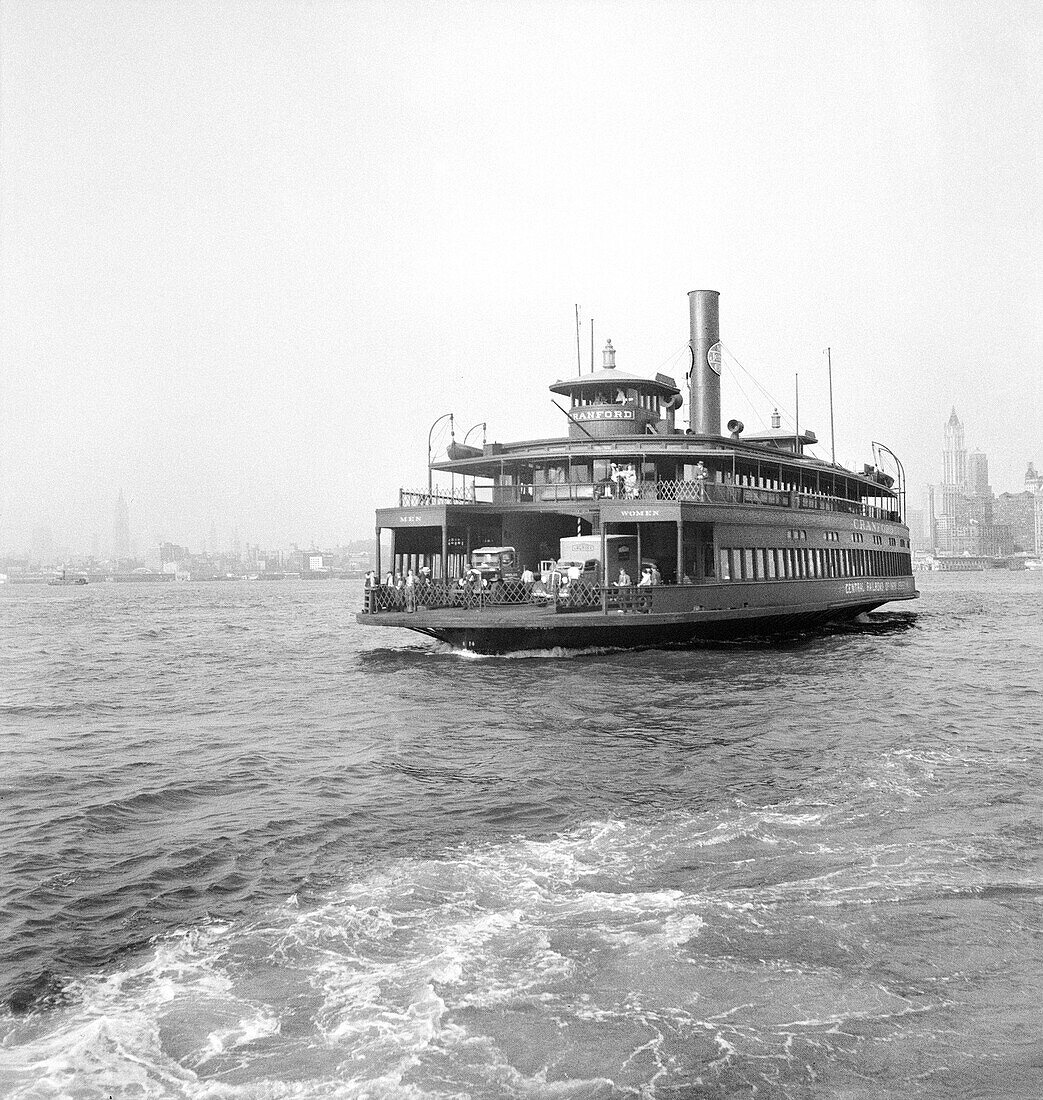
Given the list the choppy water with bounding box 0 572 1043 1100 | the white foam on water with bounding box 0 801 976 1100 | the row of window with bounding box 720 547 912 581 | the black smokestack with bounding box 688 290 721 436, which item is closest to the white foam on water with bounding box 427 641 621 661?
the row of window with bounding box 720 547 912 581

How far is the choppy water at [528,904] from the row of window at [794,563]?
12.5 meters

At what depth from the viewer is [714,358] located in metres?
44.1

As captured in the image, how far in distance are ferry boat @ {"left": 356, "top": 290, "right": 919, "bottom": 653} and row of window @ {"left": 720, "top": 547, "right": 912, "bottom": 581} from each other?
8 centimetres

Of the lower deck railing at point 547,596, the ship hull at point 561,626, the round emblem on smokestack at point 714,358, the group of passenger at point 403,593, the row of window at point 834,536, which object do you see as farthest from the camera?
the round emblem on smokestack at point 714,358

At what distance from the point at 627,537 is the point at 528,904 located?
2269cm

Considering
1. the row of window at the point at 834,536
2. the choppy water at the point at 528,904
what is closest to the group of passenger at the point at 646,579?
the choppy water at the point at 528,904

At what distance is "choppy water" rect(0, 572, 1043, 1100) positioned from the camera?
6234mm

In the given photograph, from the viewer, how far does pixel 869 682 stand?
23750mm

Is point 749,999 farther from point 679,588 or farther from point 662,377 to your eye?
point 662,377

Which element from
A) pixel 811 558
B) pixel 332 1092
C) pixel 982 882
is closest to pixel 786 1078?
pixel 332 1092

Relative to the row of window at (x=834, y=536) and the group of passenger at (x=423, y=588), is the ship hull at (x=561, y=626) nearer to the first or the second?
the group of passenger at (x=423, y=588)

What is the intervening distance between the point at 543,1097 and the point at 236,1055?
203 cm

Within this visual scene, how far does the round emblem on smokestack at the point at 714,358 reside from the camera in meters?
43.8

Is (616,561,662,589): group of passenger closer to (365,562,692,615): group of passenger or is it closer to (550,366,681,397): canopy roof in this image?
(365,562,692,615): group of passenger
